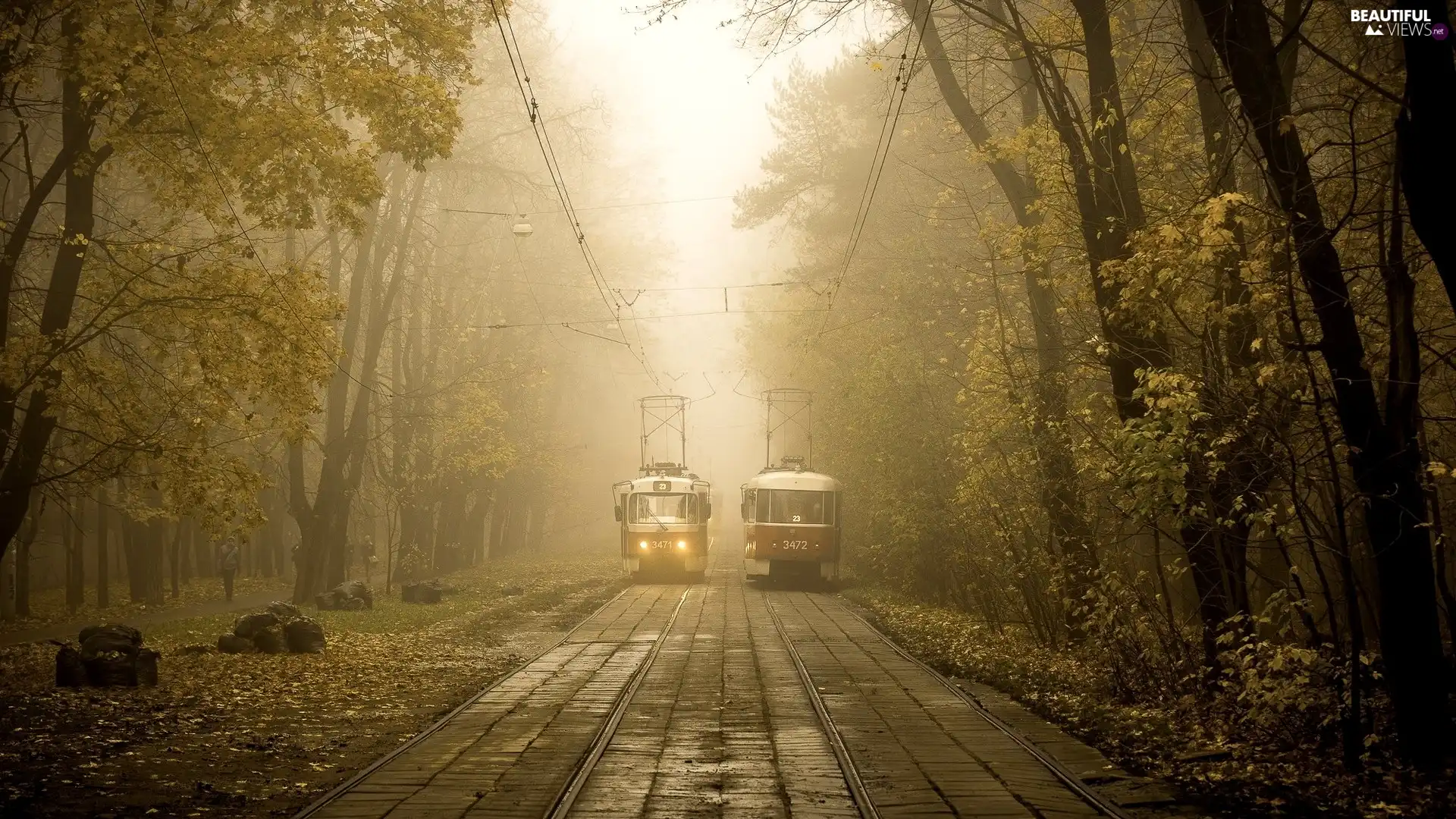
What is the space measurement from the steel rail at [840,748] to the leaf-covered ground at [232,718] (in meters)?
3.35

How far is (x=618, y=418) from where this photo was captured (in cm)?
7288

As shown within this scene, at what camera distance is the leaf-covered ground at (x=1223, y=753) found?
7.22 meters

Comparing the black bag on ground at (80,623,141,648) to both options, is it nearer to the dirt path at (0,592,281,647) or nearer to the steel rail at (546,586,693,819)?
the steel rail at (546,586,693,819)

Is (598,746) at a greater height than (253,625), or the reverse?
(253,625)

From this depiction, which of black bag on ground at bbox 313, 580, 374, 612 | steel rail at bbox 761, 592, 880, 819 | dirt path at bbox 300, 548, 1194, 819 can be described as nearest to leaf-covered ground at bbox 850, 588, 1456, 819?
dirt path at bbox 300, 548, 1194, 819

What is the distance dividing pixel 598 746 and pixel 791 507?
69.6ft

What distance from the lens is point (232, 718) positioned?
1077 cm

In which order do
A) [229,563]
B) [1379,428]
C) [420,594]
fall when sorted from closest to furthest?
1. [1379,428]
2. [420,594]
3. [229,563]

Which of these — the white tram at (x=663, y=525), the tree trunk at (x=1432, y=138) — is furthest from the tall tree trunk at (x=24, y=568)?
the tree trunk at (x=1432, y=138)

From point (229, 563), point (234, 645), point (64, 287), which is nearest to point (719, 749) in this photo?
point (234, 645)

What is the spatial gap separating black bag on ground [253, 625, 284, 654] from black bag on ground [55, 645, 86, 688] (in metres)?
3.31

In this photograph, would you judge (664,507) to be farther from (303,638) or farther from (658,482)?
(303,638)

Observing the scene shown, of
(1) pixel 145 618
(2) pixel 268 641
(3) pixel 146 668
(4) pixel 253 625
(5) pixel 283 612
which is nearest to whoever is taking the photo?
(3) pixel 146 668

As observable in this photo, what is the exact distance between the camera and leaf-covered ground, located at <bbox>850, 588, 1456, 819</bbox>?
7.22 metres
